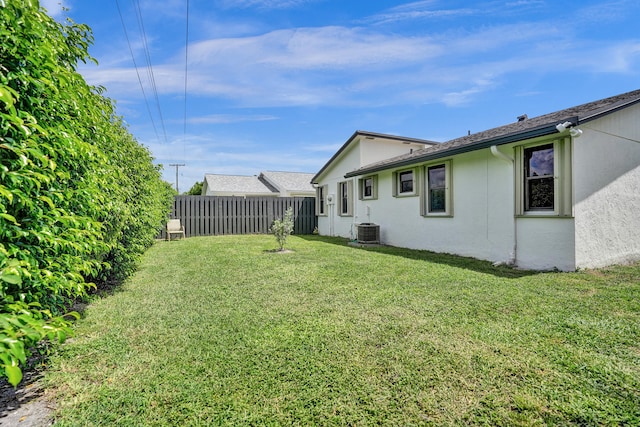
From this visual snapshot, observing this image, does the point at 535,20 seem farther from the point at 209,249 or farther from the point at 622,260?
the point at 209,249

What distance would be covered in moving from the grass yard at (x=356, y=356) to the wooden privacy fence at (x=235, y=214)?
9759mm

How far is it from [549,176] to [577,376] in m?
5.12

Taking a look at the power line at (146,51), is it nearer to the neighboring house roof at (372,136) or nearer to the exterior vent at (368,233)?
the neighboring house roof at (372,136)

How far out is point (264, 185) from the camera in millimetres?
27156

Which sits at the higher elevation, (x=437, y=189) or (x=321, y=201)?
(x=437, y=189)

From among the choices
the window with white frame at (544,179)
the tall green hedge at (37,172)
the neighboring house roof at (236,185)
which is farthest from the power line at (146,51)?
the neighboring house roof at (236,185)

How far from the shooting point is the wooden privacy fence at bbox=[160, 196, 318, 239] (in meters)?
14.2

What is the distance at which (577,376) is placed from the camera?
234 cm

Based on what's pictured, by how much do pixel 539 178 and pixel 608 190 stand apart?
138 centimetres

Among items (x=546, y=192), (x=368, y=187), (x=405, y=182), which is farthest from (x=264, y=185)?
(x=546, y=192)

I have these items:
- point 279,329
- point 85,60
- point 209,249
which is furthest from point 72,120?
point 209,249

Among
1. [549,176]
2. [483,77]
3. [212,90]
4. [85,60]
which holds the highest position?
[212,90]

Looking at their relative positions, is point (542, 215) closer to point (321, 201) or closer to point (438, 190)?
point (438, 190)

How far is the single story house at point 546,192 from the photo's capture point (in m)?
5.83
